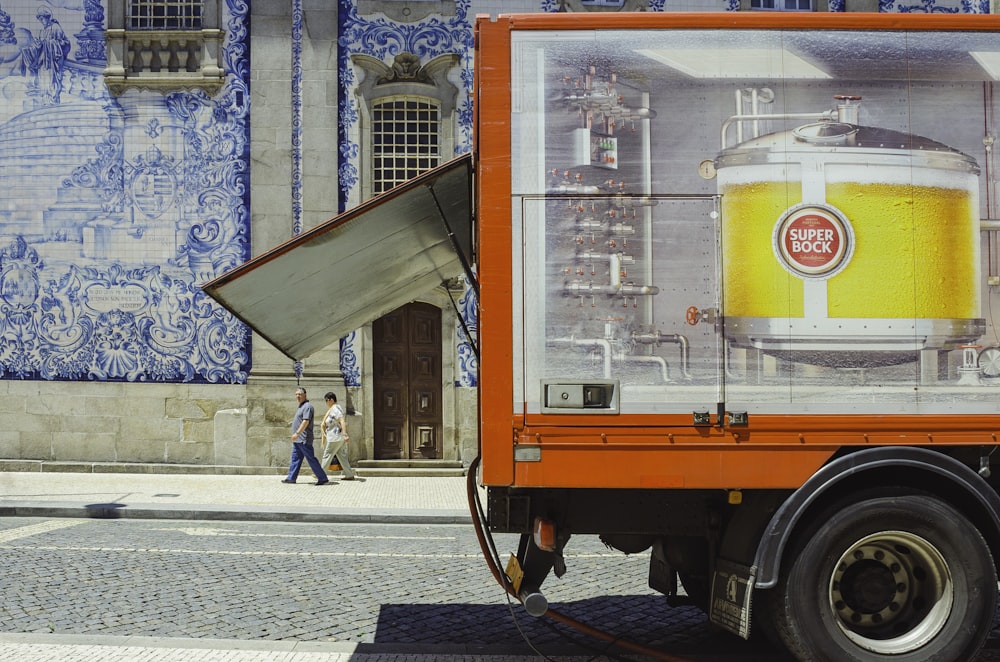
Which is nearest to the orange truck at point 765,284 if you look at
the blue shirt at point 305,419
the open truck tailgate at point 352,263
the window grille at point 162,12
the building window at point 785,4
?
the open truck tailgate at point 352,263

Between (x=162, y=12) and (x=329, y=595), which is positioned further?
(x=162, y=12)

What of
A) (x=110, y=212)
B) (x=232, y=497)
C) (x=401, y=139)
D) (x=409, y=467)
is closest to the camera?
(x=232, y=497)

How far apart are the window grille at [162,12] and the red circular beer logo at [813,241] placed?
14.3 metres

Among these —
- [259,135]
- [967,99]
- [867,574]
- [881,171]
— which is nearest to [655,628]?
[867,574]

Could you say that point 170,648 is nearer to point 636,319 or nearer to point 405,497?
point 636,319

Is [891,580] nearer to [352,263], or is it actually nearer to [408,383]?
[352,263]

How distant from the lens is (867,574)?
4977 mm

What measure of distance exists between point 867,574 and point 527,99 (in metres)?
2.75

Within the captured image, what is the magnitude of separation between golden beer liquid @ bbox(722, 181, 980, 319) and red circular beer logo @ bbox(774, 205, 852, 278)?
0.04 metres

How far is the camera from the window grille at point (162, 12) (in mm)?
16969

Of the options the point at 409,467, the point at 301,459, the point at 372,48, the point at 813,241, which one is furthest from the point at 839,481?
the point at 372,48

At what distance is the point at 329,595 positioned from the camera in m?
7.39

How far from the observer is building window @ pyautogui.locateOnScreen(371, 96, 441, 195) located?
1716cm

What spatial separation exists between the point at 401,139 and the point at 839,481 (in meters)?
13.4
